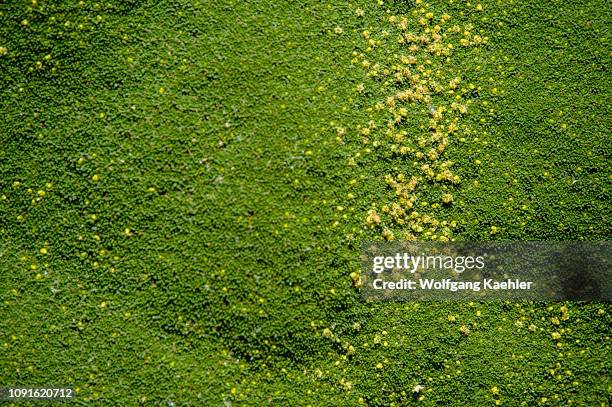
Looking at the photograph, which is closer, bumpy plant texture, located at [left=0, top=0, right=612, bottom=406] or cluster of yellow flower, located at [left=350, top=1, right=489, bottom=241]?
bumpy plant texture, located at [left=0, top=0, right=612, bottom=406]

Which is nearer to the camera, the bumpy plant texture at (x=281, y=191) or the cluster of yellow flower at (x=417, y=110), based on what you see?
the bumpy plant texture at (x=281, y=191)

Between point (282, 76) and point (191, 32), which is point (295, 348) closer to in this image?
point (282, 76)

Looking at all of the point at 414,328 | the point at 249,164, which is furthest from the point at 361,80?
the point at 414,328

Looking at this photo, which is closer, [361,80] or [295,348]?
[295,348]
